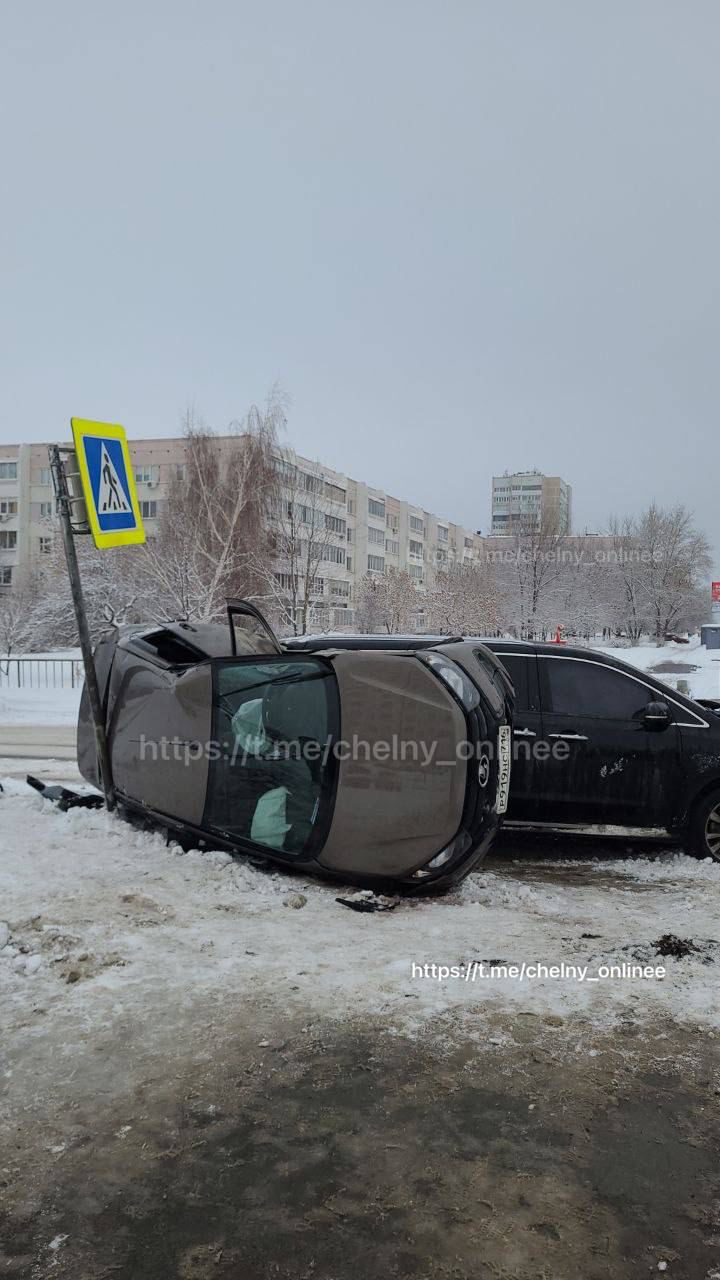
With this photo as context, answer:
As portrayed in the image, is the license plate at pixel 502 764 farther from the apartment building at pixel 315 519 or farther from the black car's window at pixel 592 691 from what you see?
the apartment building at pixel 315 519

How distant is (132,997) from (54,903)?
1.35 m

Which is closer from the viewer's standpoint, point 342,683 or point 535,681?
point 342,683

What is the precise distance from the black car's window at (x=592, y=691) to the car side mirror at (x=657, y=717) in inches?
3.1

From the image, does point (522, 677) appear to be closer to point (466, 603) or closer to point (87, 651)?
point (87, 651)

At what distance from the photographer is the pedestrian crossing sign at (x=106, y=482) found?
686 cm

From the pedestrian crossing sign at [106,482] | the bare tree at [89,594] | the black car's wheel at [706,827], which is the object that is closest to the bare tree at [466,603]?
the bare tree at [89,594]

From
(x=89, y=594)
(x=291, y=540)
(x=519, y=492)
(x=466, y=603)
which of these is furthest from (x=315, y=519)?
(x=519, y=492)

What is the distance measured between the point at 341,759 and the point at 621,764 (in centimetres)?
276

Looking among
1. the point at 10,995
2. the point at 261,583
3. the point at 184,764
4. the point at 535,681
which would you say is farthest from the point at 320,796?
the point at 261,583

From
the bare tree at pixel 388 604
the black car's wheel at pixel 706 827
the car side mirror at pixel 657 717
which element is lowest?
the black car's wheel at pixel 706 827

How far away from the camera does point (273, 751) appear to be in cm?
568

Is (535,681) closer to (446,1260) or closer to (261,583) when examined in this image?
(446,1260)

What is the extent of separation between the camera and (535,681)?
740 centimetres

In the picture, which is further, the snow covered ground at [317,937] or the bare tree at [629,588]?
the bare tree at [629,588]
